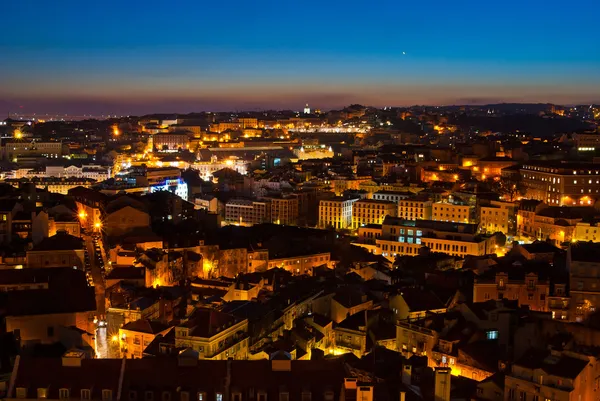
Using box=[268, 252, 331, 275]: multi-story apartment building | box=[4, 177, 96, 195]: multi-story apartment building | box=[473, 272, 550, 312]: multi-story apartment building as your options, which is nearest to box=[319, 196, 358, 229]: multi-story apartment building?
box=[268, 252, 331, 275]: multi-story apartment building

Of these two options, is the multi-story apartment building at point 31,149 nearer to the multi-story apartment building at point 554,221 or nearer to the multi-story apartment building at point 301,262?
the multi-story apartment building at point 301,262

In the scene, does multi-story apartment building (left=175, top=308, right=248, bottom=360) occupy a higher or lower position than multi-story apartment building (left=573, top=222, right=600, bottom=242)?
higher

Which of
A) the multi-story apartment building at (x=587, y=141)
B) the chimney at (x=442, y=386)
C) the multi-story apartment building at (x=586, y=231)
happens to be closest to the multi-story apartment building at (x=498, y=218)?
the multi-story apartment building at (x=586, y=231)

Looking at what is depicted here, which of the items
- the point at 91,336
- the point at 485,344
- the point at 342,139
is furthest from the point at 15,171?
the point at 485,344

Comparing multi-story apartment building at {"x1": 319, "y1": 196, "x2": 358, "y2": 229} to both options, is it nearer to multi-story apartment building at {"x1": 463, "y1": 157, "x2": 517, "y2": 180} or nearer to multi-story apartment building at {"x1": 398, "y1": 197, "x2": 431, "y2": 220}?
multi-story apartment building at {"x1": 398, "y1": 197, "x2": 431, "y2": 220}

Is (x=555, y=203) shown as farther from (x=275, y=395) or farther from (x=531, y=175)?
Answer: (x=275, y=395)
